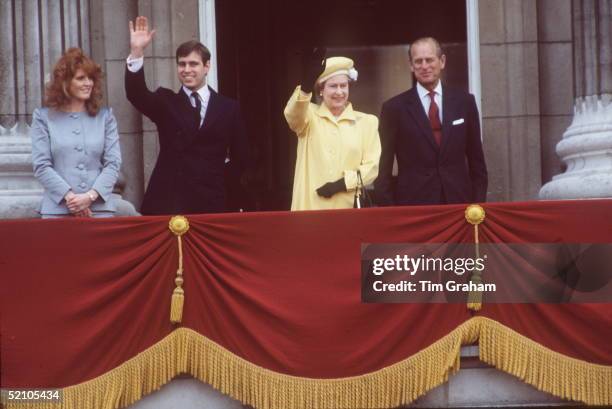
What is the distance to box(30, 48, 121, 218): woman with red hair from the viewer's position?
360 inches

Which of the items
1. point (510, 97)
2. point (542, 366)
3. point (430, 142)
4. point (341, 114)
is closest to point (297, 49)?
point (510, 97)

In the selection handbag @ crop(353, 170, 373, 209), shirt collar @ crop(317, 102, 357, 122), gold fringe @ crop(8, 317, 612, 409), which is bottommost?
gold fringe @ crop(8, 317, 612, 409)

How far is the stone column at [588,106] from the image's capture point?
1051 cm

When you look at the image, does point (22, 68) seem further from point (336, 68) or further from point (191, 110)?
point (336, 68)

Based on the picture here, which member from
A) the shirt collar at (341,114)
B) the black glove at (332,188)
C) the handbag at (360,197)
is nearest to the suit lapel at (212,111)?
the shirt collar at (341,114)

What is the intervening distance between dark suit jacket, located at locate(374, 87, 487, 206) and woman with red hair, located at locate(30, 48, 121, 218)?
190cm

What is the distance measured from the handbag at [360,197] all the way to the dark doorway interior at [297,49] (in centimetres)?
407

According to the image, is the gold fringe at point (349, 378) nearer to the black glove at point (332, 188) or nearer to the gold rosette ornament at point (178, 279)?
the gold rosette ornament at point (178, 279)

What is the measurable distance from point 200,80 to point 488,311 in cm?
262

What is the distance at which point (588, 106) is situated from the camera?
1087cm

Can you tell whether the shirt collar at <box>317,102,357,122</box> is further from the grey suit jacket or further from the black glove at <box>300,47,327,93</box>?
the grey suit jacket

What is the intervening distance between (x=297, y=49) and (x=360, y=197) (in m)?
5.98

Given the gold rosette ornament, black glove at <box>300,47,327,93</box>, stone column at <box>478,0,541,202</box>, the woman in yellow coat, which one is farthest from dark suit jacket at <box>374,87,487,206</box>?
stone column at <box>478,0,541,202</box>

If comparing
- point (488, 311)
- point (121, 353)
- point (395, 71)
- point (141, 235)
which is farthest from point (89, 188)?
point (395, 71)
